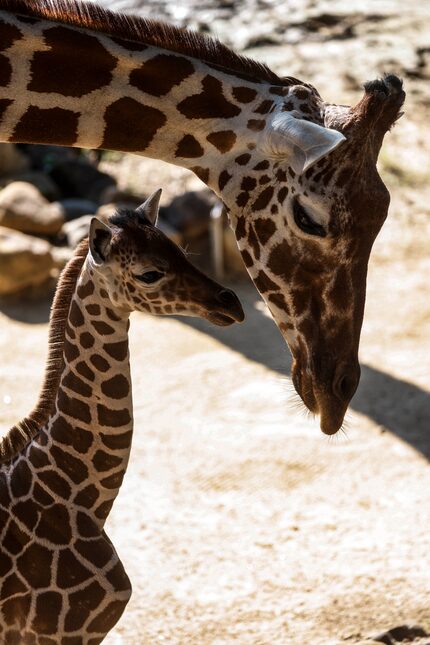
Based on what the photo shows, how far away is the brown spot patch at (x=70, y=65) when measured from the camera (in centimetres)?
351

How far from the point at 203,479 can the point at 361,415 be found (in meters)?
1.33

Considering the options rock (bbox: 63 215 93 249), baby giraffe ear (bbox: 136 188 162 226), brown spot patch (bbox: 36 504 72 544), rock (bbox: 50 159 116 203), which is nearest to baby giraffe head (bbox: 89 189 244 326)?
baby giraffe ear (bbox: 136 188 162 226)

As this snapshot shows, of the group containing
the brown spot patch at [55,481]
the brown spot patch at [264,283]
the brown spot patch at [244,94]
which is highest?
the brown spot patch at [244,94]

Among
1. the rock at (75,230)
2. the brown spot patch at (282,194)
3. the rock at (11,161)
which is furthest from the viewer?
the rock at (11,161)

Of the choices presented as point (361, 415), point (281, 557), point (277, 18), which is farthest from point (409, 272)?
point (277, 18)

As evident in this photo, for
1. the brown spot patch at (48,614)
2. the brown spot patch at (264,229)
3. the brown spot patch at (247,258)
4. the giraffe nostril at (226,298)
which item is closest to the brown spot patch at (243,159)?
the brown spot patch at (264,229)

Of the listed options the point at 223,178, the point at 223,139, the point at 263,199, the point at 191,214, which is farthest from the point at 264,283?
the point at 191,214

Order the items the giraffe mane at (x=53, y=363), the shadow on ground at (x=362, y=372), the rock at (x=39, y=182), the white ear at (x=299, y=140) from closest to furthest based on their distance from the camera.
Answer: the white ear at (x=299, y=140) < the giraffe mane at (x=53, y=363) < the shadow on ground at (x=362, y=372) < the rock at (x=39, y=182)

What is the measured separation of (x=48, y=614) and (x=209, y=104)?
1889 mm

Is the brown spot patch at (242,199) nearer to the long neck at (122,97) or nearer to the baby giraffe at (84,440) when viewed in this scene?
the long neck at (122,97)

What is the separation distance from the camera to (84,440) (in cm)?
374

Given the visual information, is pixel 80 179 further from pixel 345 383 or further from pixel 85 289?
pixel 345 383

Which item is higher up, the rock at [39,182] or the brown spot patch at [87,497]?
the brown spot patch at [87,497]

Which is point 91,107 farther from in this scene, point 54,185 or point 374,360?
point 54,185
